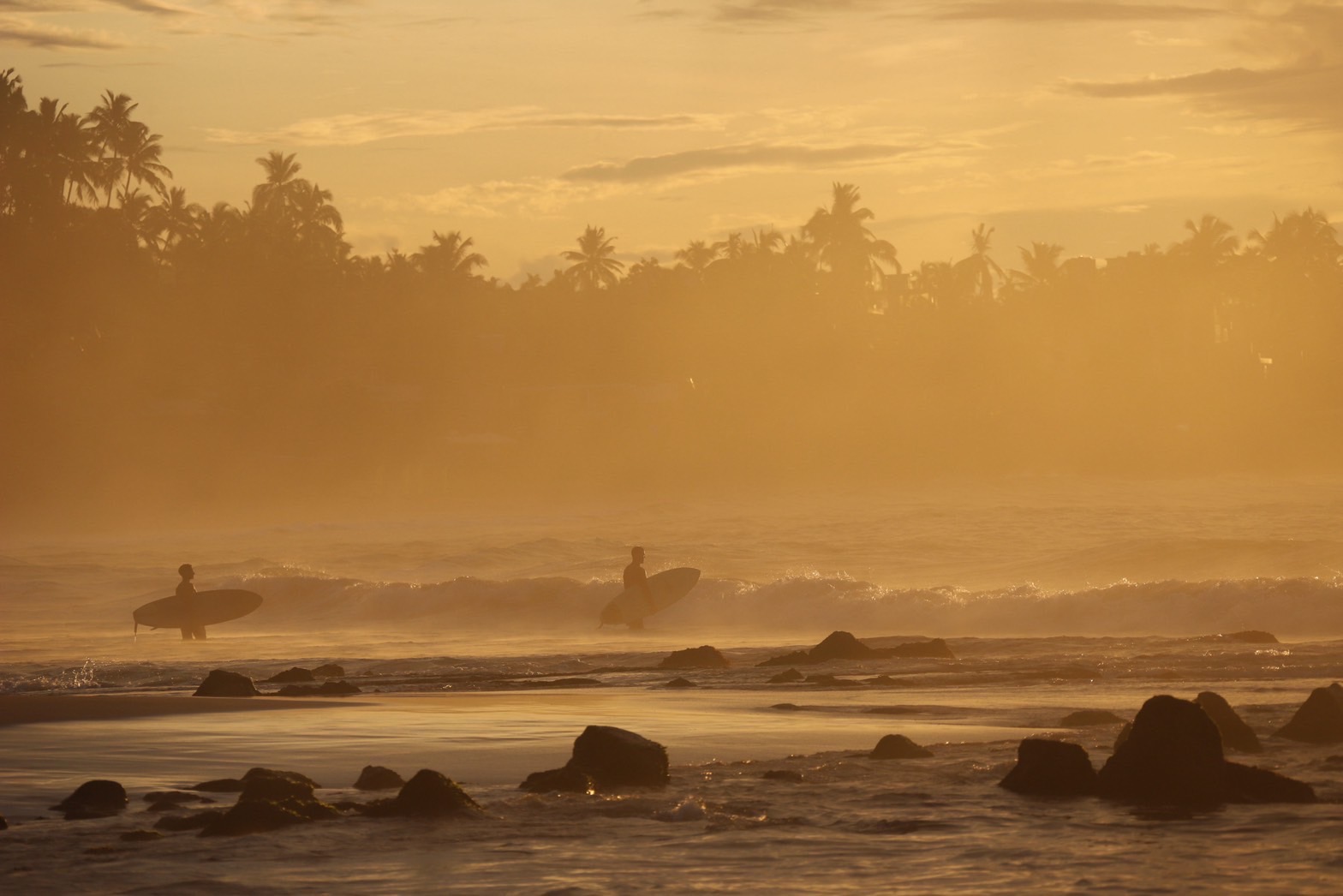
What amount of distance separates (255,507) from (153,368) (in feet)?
28.7

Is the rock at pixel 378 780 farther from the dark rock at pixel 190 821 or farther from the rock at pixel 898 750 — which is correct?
the rock at pixel 898 750

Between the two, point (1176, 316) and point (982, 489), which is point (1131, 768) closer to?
point (982, 489)

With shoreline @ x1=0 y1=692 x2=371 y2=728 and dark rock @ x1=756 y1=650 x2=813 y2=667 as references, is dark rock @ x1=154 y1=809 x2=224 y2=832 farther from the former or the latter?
dark rock @ x1=756 y1=650 x2=813 y2=667

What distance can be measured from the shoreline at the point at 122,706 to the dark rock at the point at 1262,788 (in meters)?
8.10

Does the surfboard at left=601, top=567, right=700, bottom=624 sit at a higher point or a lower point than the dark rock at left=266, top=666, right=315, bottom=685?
higher

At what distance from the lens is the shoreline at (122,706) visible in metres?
12.9

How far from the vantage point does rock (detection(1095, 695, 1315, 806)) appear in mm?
7883

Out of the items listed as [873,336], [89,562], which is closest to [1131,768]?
[89,562]

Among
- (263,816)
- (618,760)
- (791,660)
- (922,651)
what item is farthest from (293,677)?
(263,816)

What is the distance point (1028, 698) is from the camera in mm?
13688

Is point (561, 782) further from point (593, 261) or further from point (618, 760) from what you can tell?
point (593, 261)

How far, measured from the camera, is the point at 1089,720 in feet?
37.0

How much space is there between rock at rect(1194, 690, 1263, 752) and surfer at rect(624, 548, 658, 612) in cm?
1735

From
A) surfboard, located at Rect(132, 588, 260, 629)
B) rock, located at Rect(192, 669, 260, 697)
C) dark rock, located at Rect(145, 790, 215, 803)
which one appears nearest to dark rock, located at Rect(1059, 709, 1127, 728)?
dark rock, located at Rect(145, 790, 215, 803)
